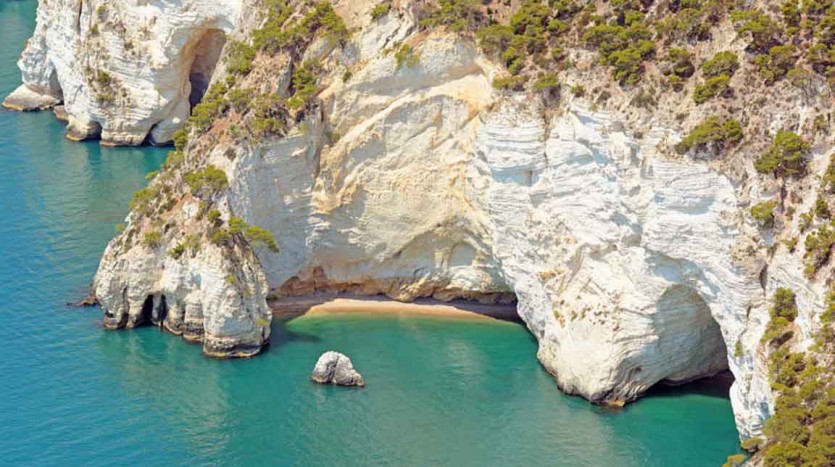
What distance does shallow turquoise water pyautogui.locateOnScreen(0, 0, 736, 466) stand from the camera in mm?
54094

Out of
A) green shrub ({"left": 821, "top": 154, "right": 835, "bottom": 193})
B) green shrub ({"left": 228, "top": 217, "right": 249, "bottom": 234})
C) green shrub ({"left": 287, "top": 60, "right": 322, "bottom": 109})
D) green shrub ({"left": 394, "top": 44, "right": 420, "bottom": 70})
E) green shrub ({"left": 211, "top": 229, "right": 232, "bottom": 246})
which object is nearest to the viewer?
green shrub ({"left": 821, "top": 154, "right": 835, "bottom": 193})

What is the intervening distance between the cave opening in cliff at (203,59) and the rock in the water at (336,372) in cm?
2685

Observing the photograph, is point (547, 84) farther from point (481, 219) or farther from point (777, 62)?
point (777, 62)

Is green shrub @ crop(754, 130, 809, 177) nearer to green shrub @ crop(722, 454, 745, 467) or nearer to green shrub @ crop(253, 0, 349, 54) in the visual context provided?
green shrub @ crop(722, 454, 745, 467)

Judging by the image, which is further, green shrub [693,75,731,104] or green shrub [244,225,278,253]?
green shrub [244,225,278,253]

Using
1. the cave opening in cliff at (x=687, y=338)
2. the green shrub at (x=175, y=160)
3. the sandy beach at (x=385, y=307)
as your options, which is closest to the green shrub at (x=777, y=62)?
the cave opening in cliff at (x=687, y=338)

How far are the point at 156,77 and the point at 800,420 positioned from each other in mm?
44073

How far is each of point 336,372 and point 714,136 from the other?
54.8 ft

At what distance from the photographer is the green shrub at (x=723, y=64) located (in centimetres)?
5359

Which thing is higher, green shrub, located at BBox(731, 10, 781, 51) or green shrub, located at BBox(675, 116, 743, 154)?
green shrub, located at BBox(731, 10, 781, 51)

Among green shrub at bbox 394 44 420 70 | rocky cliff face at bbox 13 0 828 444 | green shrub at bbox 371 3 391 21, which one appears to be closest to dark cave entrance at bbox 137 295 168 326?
rocky cliff face at bbox 13 0 828 444

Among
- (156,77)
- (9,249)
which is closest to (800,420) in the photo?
(9,249)

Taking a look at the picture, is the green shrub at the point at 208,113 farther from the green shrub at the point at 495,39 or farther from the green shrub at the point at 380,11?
the green shrub at the point at 495,39

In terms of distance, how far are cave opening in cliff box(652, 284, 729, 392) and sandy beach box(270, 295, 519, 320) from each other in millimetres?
9141
